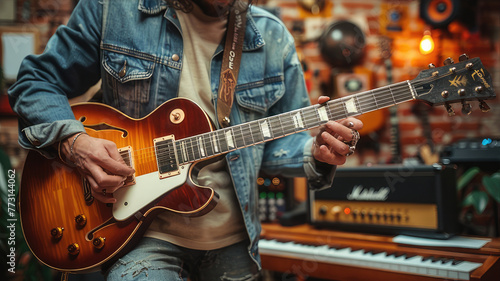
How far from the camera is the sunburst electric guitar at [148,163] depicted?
40.8 inches

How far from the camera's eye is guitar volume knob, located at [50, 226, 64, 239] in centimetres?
104

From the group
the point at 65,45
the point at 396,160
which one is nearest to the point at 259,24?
the point at 65,45

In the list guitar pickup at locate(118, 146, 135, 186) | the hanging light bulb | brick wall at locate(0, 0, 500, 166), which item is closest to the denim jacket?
guitar pickup at locate(118, 146, 135, 186)

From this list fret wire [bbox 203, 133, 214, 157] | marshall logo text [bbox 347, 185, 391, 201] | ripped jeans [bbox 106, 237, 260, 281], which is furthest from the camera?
marshall logo text [bbox 347, 185, 391, 201]

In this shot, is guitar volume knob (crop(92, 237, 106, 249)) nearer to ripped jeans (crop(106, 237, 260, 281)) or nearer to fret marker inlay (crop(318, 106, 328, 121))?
ripped jeans (crop(106, 237, 260, 281))

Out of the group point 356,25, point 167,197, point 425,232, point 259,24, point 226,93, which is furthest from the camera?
point 356,25

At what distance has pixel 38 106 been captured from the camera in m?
1.06

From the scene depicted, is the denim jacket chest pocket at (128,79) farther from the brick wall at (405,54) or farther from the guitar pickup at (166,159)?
the brick wall at (405,54)

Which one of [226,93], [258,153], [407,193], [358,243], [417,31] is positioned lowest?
[358,243]

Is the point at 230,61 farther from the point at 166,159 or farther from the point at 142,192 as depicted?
the point at 142,192

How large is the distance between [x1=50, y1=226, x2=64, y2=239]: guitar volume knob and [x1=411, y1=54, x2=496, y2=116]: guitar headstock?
103 centimetres

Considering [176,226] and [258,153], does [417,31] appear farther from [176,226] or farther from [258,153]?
[176,226]

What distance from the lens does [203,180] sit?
45.1 inches

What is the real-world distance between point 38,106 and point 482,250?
71.4 inches
